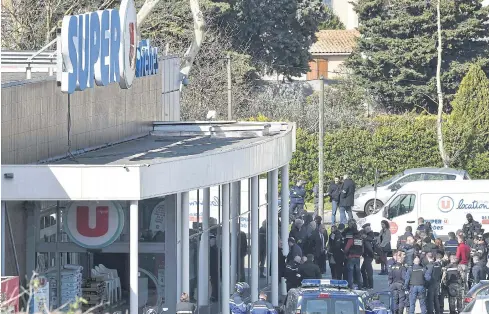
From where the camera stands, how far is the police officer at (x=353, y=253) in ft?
86.7

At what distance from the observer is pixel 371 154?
4588cm

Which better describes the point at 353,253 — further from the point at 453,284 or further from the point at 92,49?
the point at 92,49

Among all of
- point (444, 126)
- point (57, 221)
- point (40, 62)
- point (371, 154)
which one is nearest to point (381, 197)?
point (371, 154)

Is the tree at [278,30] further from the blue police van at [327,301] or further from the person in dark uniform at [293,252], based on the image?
the blue police van at [327,301]

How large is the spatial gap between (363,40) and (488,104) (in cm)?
1150

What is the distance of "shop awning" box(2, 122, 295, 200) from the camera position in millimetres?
17234

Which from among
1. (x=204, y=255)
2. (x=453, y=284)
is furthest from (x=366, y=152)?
(x=204, y=255)

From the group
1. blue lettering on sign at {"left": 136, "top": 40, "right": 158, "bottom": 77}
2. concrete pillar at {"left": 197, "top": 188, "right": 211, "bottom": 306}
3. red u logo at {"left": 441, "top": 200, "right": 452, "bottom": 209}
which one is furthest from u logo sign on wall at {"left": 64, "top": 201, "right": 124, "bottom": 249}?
red u logo at {"left": 441, "top": 200, "right": 452, "bottom": 209}

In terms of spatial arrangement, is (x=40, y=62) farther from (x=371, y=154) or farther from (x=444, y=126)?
(x=444, y=126)

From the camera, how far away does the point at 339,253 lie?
27.0 meters

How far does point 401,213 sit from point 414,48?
1020 inches

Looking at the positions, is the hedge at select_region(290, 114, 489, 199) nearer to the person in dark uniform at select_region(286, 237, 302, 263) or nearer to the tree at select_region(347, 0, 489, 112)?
the tree at select_region(347, 0, 489, 112)

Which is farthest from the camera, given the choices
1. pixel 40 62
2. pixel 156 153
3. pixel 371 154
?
pixel 371 154

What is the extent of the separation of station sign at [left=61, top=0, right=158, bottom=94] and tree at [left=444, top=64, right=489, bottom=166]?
90.3ft
